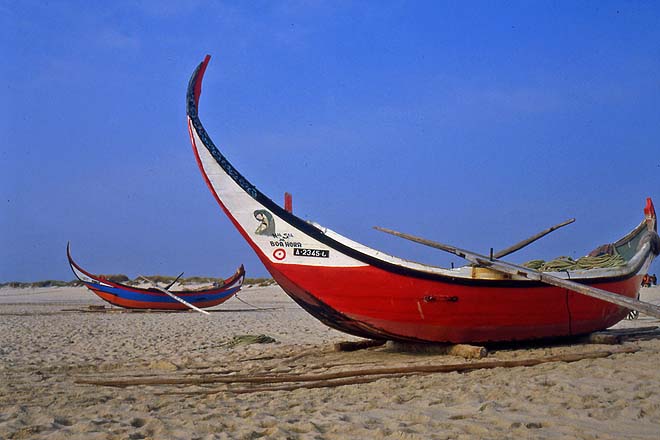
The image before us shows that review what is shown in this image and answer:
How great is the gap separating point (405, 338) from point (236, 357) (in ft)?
7.48

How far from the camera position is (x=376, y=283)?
6078 mm

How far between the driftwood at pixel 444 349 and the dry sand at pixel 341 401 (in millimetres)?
120

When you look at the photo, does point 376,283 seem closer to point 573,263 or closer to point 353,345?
point 353,345

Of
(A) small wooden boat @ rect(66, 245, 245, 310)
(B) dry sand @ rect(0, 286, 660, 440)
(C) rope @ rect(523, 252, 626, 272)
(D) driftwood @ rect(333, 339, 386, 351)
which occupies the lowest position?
(B) dry sand @ rect(0, 286, 660, 440)

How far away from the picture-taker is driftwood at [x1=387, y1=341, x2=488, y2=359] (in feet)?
19.5

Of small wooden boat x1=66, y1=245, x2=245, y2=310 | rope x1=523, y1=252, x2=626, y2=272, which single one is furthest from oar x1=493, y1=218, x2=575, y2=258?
small wooden boat x1=66, y1=245, x2=245, y2=310

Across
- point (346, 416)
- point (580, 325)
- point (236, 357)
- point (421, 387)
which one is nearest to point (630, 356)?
point (580, 325)

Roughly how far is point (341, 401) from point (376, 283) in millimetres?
1964

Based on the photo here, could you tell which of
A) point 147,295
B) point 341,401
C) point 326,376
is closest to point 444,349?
point 326,376

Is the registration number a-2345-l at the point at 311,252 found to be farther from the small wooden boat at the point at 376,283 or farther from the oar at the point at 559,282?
the oar at the point at 559,282

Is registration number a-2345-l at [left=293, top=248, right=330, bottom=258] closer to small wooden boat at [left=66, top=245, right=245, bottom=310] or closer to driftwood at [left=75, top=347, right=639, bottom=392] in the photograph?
driftwood at [left=75, top=347, right=639, bottom=392]

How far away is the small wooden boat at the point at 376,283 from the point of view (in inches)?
239

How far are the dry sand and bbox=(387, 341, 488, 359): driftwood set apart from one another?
0.40 ft

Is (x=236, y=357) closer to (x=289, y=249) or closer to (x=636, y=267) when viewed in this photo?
(x=289, y=249)
